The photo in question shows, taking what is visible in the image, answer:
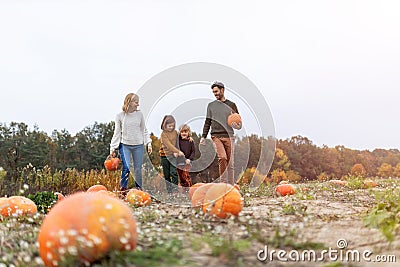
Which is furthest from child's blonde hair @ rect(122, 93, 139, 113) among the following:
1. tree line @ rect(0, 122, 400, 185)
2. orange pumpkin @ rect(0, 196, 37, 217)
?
tree line @ rect(0, 122, 400, 185)

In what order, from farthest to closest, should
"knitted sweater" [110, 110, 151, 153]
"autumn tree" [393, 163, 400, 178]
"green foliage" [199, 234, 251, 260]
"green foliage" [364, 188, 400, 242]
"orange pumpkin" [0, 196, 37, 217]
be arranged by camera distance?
1. "autumn tree" [393, 163, 400, 178]
2. "knitted sweater" [110, 110, 151, 153]
3. "orange pumpkin" [0, 196, 37, 217]
4. "green foliage" [364, 188, 400, 242]
5. "green foliage" [199, 234, 251, 260]

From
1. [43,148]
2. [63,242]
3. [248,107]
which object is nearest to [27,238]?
[63,242]

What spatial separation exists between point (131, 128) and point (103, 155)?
8.65 m

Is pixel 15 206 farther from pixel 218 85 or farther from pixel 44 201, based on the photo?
pixel 218 85

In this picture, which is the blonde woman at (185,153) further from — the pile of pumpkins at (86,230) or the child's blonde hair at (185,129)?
the pile of pumpkins at (86,230)

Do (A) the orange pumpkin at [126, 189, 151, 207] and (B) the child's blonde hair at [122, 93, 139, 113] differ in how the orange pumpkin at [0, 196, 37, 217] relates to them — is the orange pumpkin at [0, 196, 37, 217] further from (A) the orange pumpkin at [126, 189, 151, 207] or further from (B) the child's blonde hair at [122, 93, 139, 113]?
(B) the child's blonde hair at [122, 93, 139, 113]

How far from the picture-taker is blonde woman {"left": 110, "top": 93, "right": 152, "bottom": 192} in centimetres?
809

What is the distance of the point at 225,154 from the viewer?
7402 mm

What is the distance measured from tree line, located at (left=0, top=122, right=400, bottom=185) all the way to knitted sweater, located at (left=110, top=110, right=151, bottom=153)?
21.4 ft

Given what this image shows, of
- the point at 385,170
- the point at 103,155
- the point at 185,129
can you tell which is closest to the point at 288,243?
the point at 185,129

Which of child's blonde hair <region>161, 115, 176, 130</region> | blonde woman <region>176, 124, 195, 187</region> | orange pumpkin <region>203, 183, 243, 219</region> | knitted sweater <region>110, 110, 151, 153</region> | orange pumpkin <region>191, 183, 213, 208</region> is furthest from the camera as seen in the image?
knitted sweater <region>110, 110, 151, 153</region>

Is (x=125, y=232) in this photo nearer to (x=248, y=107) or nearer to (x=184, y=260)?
(x=184, y=260)

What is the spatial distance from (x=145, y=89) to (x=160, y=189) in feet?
7.30

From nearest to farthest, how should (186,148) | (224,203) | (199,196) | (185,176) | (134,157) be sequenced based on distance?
(224,203) < (199,196) < (186,148) < (185,176) < (134,157)
